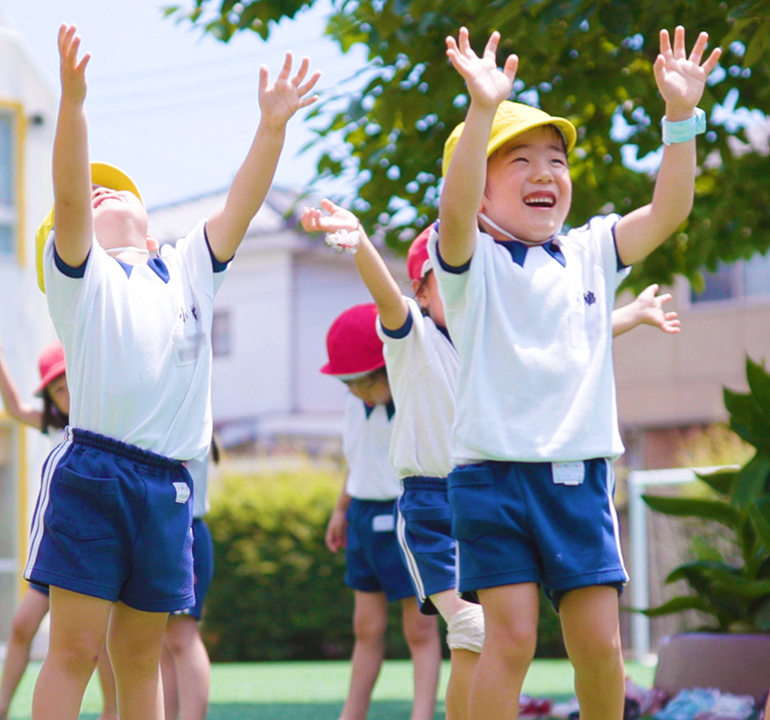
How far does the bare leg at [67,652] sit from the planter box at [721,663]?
9.10ft

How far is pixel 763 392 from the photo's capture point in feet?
14.6

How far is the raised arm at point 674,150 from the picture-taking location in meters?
2.65

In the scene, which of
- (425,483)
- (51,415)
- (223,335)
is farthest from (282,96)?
(223,335)

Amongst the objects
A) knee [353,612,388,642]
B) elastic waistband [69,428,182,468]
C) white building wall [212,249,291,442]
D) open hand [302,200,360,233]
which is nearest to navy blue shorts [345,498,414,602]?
knee [353,612,388,642]

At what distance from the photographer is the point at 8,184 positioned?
12.3 m

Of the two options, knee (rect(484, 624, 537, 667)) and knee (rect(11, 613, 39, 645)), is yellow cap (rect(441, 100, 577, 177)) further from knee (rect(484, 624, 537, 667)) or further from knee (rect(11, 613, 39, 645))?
knee (rect(11, 613, 39, 645))

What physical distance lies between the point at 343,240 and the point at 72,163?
0.71 metres

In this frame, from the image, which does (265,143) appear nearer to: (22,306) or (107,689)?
(107,689)

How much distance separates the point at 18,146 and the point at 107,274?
10499 mm

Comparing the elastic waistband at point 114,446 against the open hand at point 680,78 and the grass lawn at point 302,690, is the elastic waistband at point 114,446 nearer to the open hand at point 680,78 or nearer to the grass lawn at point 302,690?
the open hand at point 680,78

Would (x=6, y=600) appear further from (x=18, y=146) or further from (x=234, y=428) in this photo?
(x=234, y=428)

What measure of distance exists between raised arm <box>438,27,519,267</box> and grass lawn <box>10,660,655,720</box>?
3.17 metres

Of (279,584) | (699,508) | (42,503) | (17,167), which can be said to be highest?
(17,167)

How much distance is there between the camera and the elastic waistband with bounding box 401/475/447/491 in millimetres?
3518
